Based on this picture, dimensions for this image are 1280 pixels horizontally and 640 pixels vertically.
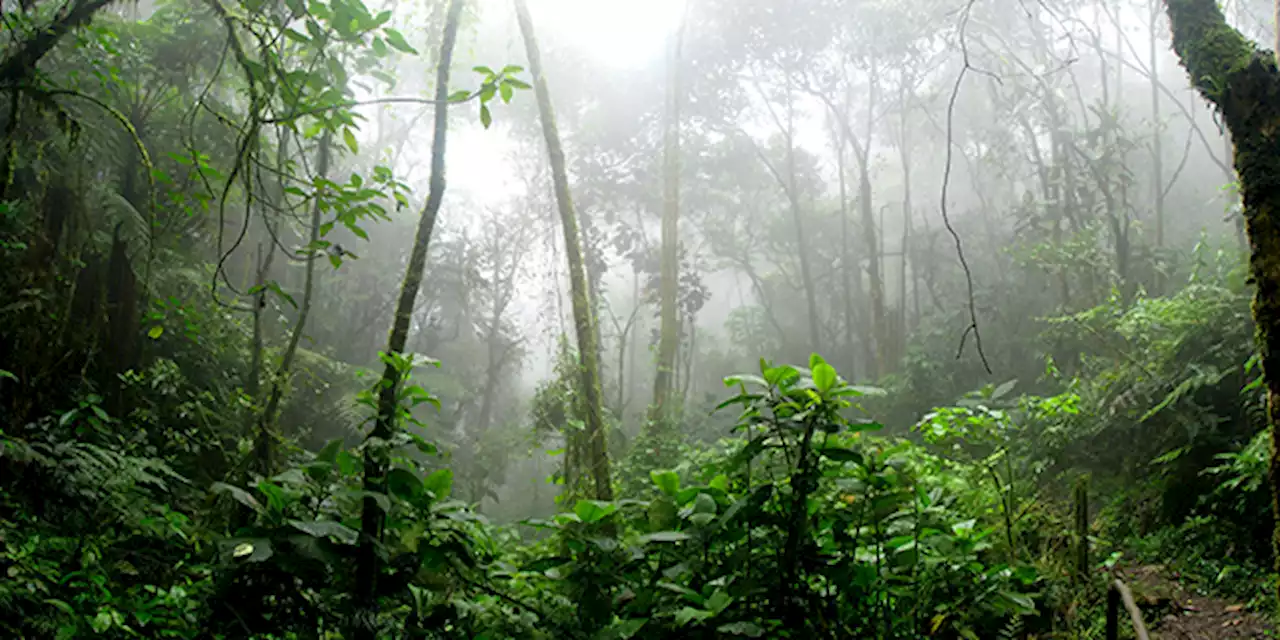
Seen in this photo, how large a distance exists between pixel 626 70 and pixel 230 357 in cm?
1361

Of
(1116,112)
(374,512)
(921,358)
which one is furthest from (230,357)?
(1116,112)

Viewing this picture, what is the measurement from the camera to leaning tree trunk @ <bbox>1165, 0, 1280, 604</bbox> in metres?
1.91

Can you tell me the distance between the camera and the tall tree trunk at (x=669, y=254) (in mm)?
10148

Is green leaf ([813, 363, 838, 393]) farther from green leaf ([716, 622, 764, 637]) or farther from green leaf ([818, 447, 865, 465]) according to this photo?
green leaf ([716, 622, 764, 637])

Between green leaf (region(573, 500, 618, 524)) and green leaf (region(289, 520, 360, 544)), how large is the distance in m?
0.69

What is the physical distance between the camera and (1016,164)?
19734mm

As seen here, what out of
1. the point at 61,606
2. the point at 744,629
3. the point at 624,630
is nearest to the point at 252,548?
the point at 624,630

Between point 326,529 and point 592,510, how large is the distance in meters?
0.82

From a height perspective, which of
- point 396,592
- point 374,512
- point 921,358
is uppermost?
point 921,358

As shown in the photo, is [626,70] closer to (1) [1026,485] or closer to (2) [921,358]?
(2) [921,358]

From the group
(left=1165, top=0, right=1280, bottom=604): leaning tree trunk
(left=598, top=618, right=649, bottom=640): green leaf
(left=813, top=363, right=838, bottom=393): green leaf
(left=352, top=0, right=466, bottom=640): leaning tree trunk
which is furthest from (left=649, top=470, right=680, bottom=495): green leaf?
(left=1165, top=0, right=1280, bottom=604): leaning tree trunk

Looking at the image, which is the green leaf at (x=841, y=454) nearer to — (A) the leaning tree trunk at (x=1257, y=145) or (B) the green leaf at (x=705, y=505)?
(B) the green leaf at (x=705, y=505)

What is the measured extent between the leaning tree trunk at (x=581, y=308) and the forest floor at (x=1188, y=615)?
3.12 m

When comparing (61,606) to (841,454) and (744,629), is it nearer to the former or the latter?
(744,629)
